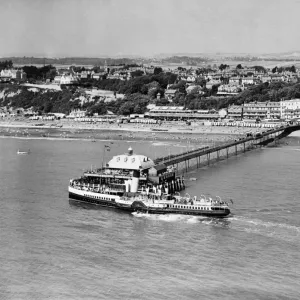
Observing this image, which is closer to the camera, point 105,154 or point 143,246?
point 143,246

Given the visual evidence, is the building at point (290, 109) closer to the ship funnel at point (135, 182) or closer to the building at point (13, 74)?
the building at point (13, 74)

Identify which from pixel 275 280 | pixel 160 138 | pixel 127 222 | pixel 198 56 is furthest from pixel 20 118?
pixel 198 56

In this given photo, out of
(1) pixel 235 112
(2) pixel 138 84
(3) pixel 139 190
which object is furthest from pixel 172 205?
(2) pixel 138 84

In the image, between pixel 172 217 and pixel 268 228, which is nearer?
pixel 268 228

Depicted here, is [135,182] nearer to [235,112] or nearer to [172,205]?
[172,205]

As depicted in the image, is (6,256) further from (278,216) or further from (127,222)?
(278,216)

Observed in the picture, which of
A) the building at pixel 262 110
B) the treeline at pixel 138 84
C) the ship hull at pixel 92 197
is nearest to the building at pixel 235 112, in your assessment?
the building at pixel 262 110

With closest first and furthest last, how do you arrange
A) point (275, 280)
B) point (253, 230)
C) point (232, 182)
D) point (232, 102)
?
1. point (275, 280)
2. point (253, 230)
3. point (232, 182)
4. point (232, 102)
